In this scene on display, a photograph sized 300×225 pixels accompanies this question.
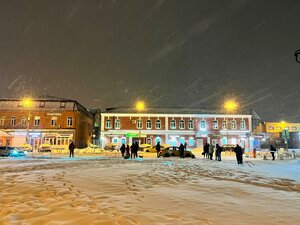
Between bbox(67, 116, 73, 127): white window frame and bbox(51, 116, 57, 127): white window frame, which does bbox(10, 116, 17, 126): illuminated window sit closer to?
bbox(51, 116, 57, 127): white window frame

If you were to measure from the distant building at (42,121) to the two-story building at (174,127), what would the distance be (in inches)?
239

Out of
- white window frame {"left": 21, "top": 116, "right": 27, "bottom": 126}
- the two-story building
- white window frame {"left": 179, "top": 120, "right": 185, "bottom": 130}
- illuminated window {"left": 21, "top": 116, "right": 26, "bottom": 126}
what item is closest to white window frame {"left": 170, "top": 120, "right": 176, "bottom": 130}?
the two-story building

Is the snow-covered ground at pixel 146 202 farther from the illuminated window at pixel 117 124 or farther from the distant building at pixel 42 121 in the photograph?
the distant building at pixel 42 121

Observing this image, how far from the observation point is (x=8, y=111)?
5356 centimetres

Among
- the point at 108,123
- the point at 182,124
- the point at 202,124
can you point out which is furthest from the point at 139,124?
the point at 202,124

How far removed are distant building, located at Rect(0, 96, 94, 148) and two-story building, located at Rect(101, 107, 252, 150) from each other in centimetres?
606

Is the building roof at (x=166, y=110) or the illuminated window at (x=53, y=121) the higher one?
the building roof at (x=166, y=110)

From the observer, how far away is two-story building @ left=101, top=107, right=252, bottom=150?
180 feet

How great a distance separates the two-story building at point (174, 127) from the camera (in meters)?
54.9

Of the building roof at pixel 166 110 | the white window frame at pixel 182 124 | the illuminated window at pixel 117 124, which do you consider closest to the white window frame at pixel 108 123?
the illuminated window at pixel 117 124

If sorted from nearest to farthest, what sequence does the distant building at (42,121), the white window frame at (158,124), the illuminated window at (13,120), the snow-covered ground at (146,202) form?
the snow-covered ground at (146,202) → the distant building at (42,121) → the illuminated window at (13,120) → the white window frame at (158,124)

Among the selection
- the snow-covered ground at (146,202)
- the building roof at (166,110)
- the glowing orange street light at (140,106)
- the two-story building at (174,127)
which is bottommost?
the snow-covered ground at (146,202)

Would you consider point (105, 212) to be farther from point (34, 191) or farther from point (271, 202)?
point (271, 202)

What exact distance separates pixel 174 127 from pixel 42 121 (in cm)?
2562
